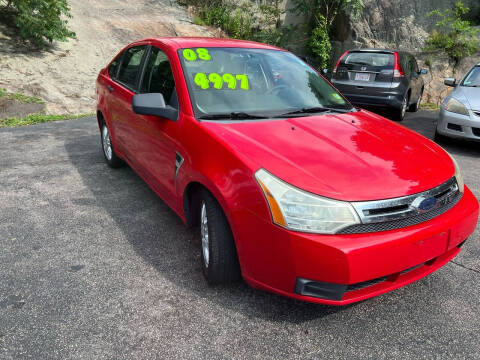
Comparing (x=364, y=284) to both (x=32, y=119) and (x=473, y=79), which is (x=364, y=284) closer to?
(x=473, y=79)

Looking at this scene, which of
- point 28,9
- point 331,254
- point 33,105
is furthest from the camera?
point 28,9

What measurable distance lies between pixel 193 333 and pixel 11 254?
5.62ft

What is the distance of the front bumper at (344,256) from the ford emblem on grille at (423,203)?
2.9 inches

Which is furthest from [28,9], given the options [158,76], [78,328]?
[78,328]

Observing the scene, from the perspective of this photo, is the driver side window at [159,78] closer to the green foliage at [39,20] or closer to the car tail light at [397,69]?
the car tail light at [397,69]

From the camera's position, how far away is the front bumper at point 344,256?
1954 millimetres

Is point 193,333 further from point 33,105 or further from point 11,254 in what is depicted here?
point 33,105

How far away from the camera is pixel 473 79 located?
7.01 metres

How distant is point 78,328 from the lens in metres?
2.24

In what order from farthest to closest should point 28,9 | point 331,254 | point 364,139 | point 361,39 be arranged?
point 361,39, point 28,9, point 364,139, point 331,254

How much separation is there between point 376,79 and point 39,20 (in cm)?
806

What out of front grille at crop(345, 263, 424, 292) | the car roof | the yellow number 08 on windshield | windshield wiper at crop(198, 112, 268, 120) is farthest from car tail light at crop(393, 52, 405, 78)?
front grille at crop(345, 263, 424, 292)

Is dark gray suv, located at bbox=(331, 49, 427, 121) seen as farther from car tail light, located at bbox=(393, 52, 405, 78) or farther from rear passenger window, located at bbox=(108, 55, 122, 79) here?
rear passenger window, located at bbox=(108, 55, 122, 79)

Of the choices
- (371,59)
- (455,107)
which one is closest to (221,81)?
(455,107)
